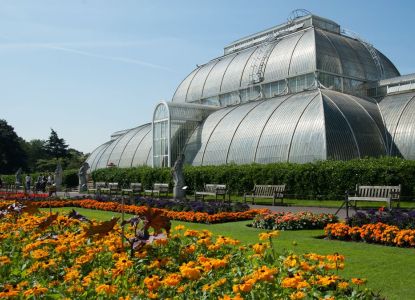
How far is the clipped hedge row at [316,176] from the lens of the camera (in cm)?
2316

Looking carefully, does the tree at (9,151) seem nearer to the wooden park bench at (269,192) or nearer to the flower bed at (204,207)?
the wooden park bench at (269,192)

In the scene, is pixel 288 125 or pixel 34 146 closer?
pixel 288 125

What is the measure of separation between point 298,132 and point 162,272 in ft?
87.6

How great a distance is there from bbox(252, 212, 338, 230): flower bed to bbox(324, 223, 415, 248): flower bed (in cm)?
209

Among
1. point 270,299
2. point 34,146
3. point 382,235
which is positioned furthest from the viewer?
point 34,146

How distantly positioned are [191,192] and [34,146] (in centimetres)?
8188

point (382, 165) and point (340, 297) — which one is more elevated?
point (382, 165)

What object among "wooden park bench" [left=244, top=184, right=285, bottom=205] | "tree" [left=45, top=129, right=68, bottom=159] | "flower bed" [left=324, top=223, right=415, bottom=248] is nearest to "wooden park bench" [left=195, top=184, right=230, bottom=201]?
"wooden park bench" [left=244, top=184, right=285, bottom=205]

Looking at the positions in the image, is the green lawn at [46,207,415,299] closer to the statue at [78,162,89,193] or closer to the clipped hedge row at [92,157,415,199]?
the clipped hedge row at [92,157,415,199]

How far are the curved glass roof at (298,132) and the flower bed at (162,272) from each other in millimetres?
23692

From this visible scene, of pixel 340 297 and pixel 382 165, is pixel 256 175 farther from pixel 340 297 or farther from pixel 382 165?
pixel 340 297

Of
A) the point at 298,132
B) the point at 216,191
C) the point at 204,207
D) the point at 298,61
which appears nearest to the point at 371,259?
the point at 204,207

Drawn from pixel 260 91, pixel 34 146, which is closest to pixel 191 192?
pixel 260 91

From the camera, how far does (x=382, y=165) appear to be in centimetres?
2356
